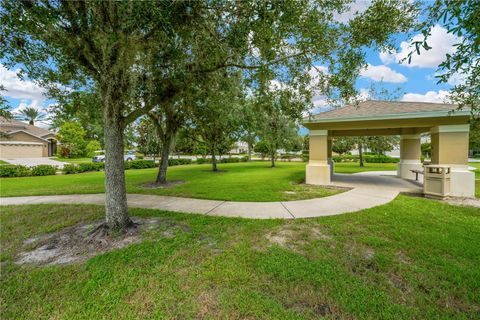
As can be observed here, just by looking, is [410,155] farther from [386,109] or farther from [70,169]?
[70,169]

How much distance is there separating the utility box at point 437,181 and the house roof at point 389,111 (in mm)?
1943

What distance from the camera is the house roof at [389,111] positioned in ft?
24.8

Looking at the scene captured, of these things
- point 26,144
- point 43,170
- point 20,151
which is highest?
point 26,144

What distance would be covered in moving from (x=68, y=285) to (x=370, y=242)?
4.74 metres

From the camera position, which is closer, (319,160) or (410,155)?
(319,160)

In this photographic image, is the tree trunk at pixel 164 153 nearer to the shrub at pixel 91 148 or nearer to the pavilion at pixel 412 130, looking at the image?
the pavilion at pixel 412 130

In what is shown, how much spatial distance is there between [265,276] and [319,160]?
824cm

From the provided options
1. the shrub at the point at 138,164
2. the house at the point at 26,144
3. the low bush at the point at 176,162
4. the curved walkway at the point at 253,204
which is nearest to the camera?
the curved walkway at the point at 253,204

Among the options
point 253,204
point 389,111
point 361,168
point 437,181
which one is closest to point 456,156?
point 437,181

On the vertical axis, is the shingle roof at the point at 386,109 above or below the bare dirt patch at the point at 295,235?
above

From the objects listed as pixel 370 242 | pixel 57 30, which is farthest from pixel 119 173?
pixel 370 242

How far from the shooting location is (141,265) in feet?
10.2

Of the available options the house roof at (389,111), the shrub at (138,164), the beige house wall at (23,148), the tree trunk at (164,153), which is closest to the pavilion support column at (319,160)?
the house roof at (389,111)

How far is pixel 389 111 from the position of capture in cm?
860
